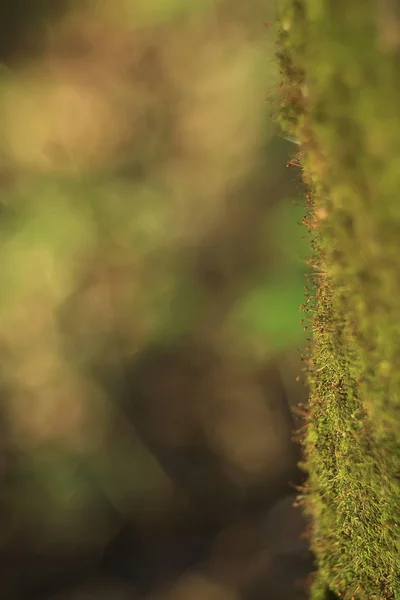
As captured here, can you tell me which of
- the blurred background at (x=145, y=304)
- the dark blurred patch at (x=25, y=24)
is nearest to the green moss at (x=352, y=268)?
the blurred background at (x=145, y=304)

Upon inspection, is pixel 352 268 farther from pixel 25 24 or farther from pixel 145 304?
pixel 25 24

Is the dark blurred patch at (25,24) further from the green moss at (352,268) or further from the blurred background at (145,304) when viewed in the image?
the green moss at (352,268)

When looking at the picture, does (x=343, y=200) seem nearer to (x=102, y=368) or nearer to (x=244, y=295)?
Answer: (x=244, y=295)

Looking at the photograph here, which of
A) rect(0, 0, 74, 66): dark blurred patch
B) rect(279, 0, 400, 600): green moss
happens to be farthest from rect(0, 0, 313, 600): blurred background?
rect(279, 0, 400, 600): green moss

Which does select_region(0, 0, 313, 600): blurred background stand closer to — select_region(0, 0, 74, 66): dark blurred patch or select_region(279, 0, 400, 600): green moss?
select_region(0, 0, 74, 66): dark blurred patch

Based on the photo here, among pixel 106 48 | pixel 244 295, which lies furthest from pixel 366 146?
pixel 106 48

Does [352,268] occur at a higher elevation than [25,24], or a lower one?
lower

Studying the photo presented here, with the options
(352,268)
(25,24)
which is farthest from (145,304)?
(352,268)
